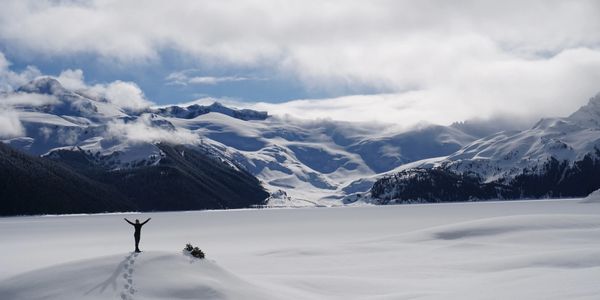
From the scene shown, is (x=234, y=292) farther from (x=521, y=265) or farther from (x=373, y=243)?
(x=373, y=243)

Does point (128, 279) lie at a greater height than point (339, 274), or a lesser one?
greater

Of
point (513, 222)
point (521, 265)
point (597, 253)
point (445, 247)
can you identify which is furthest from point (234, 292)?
point (513, 222)

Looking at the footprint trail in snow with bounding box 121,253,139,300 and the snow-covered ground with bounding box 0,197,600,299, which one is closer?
the footprint trail in snow with bounding box 121,253,139,300

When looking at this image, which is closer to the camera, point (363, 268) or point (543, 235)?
point (363, 268)

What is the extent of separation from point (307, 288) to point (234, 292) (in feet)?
23.6

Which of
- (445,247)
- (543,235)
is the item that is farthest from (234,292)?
(543,235)

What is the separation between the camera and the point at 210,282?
1479 inches

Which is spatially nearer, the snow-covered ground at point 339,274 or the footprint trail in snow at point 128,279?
the footprint trail in snow at point 128,279

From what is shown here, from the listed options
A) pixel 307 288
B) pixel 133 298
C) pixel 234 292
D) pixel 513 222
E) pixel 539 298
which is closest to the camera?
pixel 539 298

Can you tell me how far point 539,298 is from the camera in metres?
32.0

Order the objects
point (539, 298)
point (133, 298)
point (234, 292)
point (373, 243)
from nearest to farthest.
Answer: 1. point (539, 298)
2. point (133, 298)
3. point (234, 292)
4. point (373, 243)

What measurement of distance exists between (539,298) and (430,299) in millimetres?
6086

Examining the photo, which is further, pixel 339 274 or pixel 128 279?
pixel 339 274

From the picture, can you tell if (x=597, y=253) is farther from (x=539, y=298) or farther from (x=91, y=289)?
(x=91, y=289)
